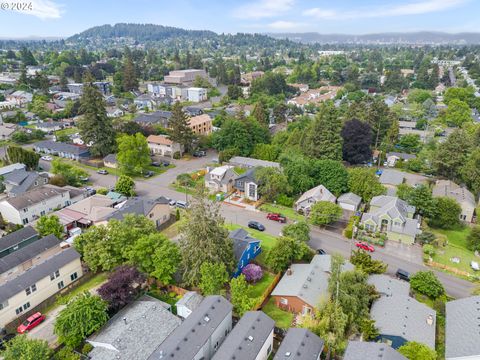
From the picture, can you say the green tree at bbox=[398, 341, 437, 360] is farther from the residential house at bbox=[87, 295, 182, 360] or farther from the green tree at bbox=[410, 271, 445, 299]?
the residential house at bbox=[87, 295, 182, 360]

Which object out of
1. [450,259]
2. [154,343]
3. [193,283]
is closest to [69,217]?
[193,283]

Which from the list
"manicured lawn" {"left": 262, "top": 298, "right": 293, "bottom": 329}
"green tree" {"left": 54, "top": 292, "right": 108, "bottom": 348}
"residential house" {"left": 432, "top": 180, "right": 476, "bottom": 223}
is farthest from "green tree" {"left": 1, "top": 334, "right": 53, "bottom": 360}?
"residential house" {"left": 432, "top": 180, "right": 476, "bottom": 223}

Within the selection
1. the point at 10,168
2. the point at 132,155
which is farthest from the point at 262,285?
the point at 10,168

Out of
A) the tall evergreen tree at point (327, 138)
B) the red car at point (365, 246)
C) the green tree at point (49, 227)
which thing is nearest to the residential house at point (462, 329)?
the red car at point (365, 246)

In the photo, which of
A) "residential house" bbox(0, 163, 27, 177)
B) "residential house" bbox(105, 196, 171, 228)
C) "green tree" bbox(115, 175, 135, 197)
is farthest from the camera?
"residential house" bbox(0, 163, 27, 177)

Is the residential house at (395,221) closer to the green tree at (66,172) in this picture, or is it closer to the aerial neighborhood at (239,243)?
the aerial neighborhood at (239,243)

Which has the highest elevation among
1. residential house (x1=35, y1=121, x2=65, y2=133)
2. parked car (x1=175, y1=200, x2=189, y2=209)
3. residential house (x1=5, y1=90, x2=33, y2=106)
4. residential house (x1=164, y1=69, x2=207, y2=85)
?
residential house (x1=164, y1=69, x2=207, y2=85)

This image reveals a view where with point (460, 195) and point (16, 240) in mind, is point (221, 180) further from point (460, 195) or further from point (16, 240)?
point (460, 195)
